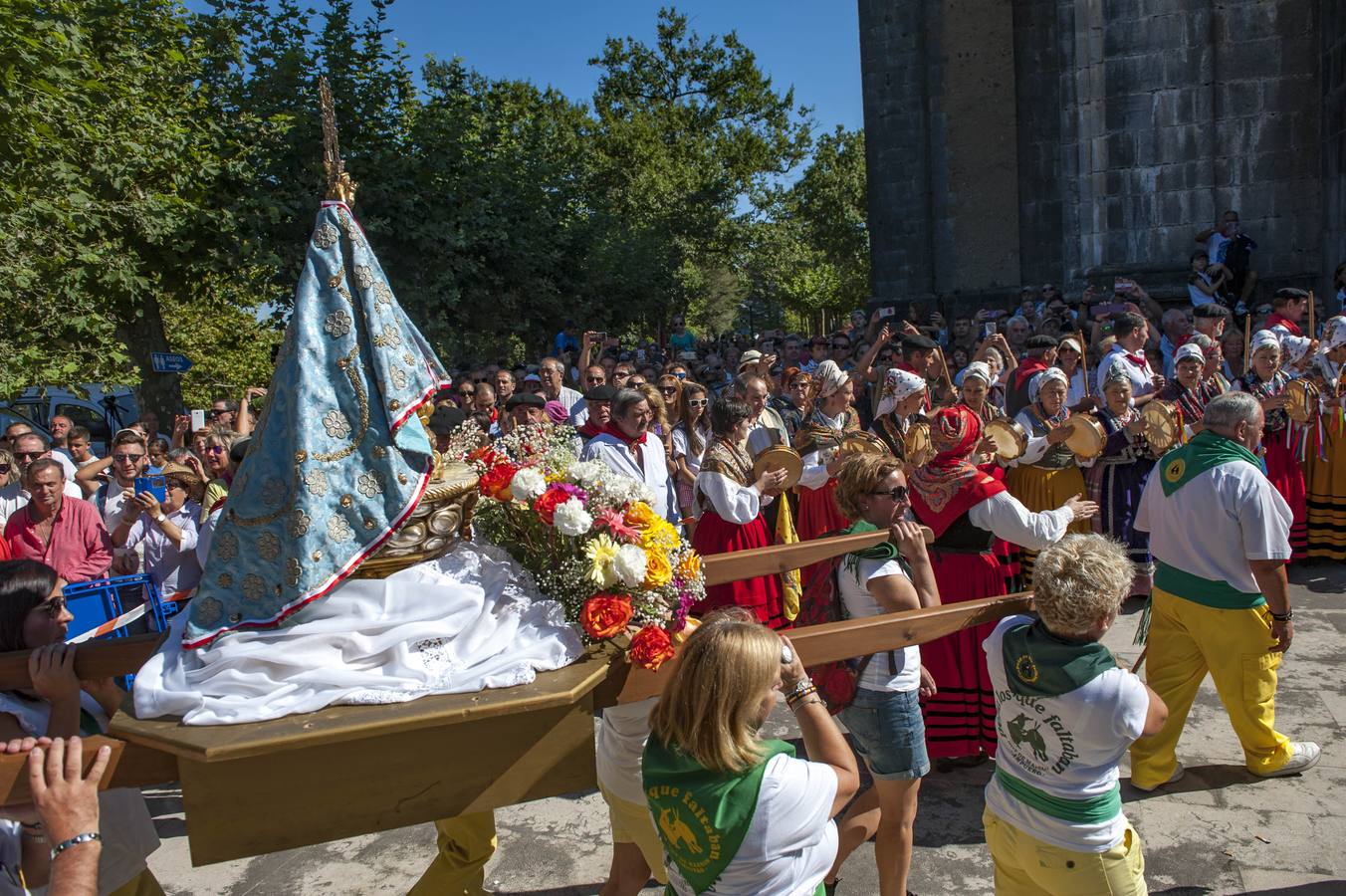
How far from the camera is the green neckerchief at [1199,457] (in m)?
4.28

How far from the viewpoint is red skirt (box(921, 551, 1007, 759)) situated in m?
4.87

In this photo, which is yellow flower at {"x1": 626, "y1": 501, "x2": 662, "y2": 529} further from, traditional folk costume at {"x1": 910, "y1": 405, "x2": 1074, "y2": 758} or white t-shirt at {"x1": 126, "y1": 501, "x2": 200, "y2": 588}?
white t-shirt at {"x1": 126, "y1": 501, "x2": 200, "y2": 588}

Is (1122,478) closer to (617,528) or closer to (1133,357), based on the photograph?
(1133,357)

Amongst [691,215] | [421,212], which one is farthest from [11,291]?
[691,215]

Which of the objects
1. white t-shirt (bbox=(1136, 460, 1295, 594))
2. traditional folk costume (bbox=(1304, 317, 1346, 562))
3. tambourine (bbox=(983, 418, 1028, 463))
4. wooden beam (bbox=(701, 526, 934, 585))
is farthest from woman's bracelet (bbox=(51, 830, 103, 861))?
traditional folk costume (bbox=(1304, 317, 1346, 562))

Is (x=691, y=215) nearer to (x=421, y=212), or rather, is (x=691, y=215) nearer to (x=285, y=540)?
(x=421, y=212)

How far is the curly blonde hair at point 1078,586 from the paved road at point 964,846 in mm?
1688

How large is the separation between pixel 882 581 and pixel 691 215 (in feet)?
98.3

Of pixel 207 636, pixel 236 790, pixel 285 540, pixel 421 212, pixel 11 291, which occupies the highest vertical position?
pixel 421 212

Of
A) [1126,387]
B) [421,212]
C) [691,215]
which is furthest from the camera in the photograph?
[691,215]

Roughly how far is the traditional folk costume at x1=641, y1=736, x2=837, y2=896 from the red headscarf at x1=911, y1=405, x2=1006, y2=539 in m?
2.54

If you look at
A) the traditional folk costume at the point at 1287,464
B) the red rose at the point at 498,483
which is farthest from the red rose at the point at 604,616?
the traditional folk costume at the point at 1287,464

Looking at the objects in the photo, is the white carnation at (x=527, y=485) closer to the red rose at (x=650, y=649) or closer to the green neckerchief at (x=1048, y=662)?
the red rose at (x=650, y=649)

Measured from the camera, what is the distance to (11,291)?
403 inches
